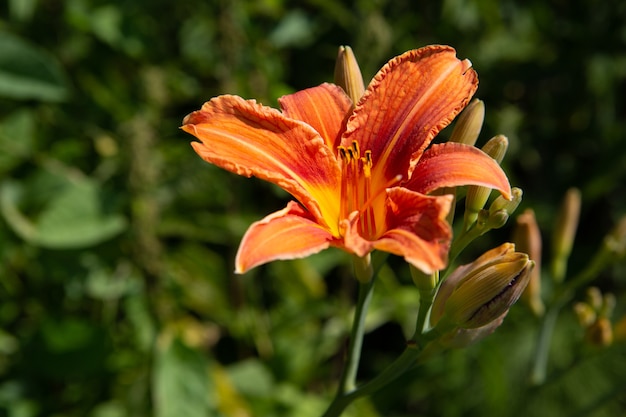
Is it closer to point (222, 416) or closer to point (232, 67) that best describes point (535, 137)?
point (232, 67)

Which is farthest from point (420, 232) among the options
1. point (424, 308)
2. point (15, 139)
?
point (15, 139)

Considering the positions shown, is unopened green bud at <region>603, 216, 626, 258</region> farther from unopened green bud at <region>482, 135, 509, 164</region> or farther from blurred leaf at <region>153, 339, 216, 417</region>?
blurred leaf at <region>153, 339, 216, 417</region>

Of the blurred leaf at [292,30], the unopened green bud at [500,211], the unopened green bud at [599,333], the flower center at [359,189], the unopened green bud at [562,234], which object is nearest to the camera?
the unopened green bud at [500,211]

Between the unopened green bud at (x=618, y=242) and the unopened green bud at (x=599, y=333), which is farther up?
the unopened green bud at (x=618, y=242)

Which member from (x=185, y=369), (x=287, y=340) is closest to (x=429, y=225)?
(x=185, y=369)

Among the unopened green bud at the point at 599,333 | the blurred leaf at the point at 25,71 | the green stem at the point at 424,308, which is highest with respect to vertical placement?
the green stem at the point at 424,308

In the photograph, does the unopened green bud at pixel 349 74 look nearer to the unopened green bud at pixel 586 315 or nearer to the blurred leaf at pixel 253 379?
the unopened green bud at pixel 586 315

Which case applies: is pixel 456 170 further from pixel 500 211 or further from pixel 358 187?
pixel 358 187

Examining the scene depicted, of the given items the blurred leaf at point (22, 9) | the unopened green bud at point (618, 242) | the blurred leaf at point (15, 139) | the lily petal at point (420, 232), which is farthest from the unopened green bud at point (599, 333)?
the blurred leaf at point (22, 9)

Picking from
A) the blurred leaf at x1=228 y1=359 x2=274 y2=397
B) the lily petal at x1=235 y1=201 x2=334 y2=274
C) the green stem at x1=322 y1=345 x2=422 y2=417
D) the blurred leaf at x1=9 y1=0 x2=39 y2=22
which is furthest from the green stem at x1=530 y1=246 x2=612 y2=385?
the blurred leaf at x1=9 y1=0 x2=39 y2=22
